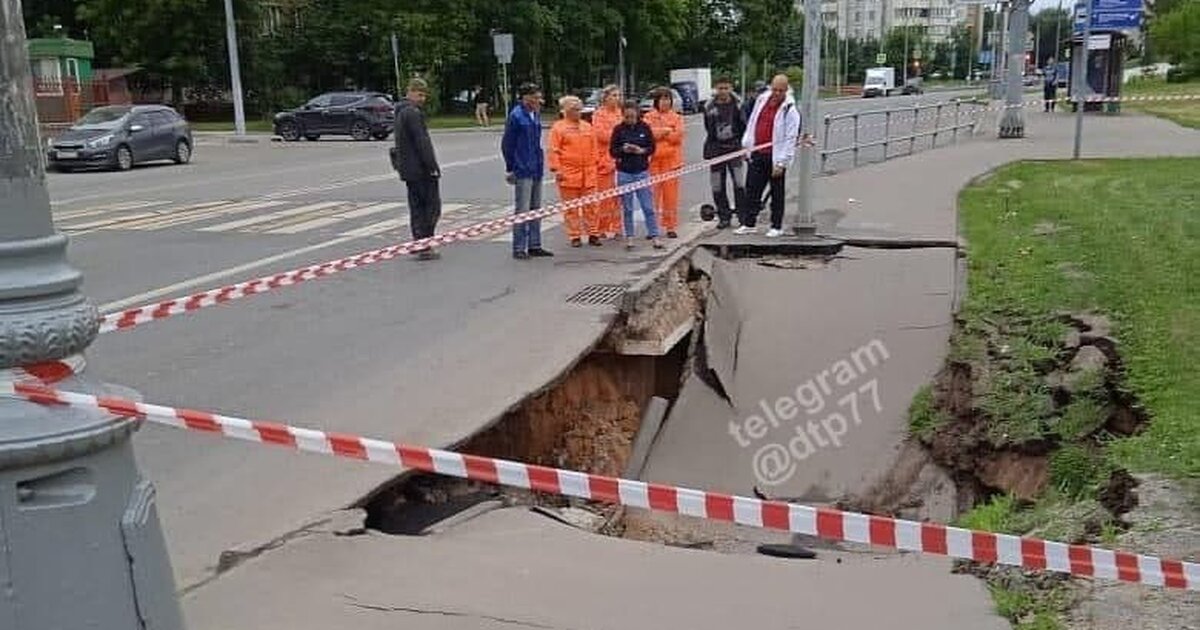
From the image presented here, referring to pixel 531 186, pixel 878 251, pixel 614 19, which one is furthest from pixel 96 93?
pixel 878 251

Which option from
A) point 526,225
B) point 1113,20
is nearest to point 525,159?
point 526,225

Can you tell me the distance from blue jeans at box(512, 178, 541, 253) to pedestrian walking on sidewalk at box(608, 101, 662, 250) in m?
0.95

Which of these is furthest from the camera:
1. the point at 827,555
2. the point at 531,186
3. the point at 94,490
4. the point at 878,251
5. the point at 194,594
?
the point at 531,186

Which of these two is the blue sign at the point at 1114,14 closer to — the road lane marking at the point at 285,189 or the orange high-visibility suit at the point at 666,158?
the road lane marking at the point at 285,189

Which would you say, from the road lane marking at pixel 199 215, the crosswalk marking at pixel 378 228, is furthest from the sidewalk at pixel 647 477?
the road lane marking at pixel 199 215

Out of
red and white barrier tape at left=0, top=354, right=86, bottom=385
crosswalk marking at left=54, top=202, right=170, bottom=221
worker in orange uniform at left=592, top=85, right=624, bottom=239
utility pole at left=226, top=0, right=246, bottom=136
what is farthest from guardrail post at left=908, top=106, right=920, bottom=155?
utility pole at left=226, top=0, right=246, bottom=136

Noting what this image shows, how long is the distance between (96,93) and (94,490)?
44.6m

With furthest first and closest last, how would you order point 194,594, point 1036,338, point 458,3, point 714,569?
point 458,3, point 1036,338, point 714,569, point 194,594

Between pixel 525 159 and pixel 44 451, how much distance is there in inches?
369

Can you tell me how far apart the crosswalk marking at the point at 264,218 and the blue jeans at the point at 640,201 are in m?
5.31

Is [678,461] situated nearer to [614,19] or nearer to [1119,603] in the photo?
[1119,603]

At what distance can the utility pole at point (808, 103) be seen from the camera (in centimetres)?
1123

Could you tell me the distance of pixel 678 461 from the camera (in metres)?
7.86

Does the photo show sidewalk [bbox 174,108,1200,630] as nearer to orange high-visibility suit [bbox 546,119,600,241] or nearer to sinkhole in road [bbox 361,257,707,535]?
sinkhole in road [bbox 361,257,707,535]
